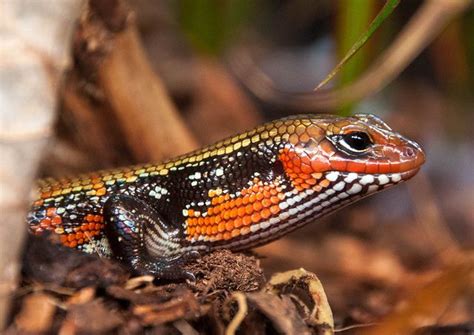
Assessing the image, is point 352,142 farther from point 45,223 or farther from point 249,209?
point 45,223

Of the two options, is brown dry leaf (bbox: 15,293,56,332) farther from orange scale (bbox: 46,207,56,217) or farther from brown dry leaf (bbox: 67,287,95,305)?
orange scale (bbox: 46,207,56,217)

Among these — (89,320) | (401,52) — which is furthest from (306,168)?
(401,52)

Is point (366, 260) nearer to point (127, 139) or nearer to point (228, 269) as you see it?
point (127, 139)

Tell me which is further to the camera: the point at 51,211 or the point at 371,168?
the point at 51,211

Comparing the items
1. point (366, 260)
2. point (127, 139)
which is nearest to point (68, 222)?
point (127, 139)

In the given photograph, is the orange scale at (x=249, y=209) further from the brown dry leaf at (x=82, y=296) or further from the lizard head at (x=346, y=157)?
the brown dry leaf at (x=82, y=296)

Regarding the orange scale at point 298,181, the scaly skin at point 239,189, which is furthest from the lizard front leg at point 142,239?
the orange scale at point 298,181

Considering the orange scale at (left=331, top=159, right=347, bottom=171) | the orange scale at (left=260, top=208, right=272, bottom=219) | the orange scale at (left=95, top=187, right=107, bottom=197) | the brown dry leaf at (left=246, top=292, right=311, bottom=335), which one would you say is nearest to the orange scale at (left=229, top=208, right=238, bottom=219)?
the orange scale at (left=260, top=208, right=272, bottom=219)
